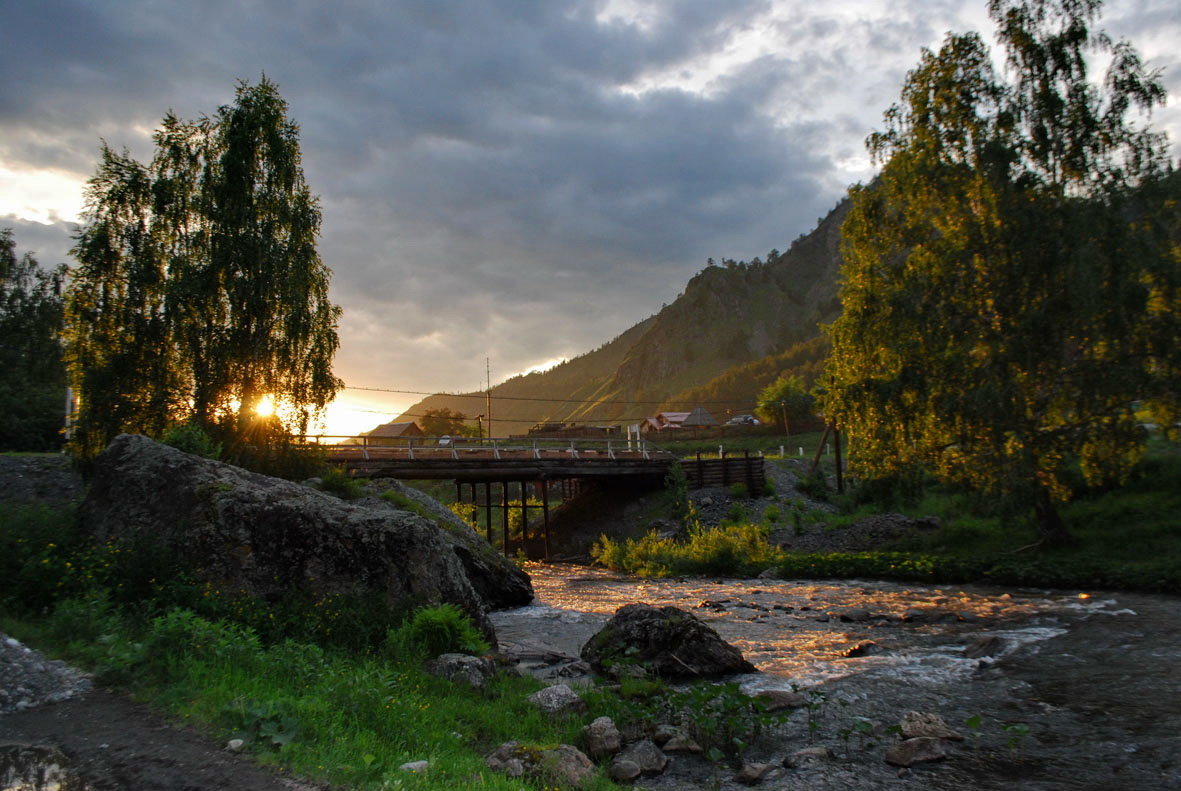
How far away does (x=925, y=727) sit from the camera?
28.3 feet

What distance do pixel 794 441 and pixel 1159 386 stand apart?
213 ft

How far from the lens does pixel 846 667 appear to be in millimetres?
12352

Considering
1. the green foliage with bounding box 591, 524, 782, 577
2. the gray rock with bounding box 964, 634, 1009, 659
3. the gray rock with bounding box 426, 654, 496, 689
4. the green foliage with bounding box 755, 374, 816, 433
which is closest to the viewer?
the gray rock with bounding box 426, 654, 496, 689

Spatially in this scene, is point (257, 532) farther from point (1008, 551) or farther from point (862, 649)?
point (1008, 551)

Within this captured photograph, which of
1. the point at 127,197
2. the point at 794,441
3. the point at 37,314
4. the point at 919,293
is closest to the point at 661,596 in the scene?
the point at 919,293

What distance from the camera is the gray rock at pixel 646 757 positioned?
7.84m

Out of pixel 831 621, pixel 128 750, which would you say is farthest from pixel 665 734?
pixel 831 621

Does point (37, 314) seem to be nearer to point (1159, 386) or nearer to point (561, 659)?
point (561, 659)

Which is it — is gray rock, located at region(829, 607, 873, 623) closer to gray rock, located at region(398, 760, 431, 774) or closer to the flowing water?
the flowing water

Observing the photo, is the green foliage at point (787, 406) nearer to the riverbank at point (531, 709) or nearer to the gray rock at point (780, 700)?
the riverbank at point (531, 709)

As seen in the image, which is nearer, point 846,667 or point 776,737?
point 776,737

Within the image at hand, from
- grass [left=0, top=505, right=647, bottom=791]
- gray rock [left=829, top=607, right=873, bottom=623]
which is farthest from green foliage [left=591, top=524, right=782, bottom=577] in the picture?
grass [left=0, top=505, right=647, bottom=791]

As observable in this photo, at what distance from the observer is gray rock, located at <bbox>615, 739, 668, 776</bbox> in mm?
7845

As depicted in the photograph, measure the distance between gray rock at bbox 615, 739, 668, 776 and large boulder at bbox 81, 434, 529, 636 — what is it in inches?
196
